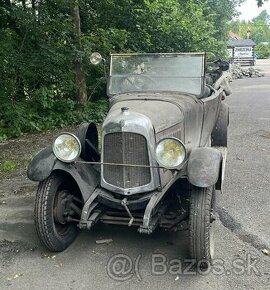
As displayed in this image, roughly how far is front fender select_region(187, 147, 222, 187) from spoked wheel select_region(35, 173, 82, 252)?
1.23 m

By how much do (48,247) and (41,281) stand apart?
429 millimetres

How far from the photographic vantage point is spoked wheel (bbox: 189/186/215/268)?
3379mm

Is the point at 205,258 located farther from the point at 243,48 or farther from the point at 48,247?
the point at 243,48

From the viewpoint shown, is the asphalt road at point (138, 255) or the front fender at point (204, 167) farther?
the front fender at point (204, 167)

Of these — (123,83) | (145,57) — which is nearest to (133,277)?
(123,83)

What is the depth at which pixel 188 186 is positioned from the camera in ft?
13.0

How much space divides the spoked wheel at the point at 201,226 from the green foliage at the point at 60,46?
604 centimetres

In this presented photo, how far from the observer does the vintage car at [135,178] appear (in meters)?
3.50

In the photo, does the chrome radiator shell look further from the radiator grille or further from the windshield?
the windshield

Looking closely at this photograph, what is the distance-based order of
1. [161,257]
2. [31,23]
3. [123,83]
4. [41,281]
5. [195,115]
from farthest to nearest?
[31,23]
[123,83]
[195,115]
[161,257]
[41,281]

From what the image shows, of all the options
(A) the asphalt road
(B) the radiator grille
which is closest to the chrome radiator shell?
(B) the radiator grille

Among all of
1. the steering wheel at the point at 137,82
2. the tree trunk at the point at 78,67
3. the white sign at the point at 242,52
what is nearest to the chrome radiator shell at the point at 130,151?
the steering wheel at the point at 137,82

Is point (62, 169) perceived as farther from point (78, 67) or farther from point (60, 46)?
point (78, 67)

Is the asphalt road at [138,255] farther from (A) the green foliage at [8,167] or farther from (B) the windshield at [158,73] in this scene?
(B) the windshield at [158,73]
